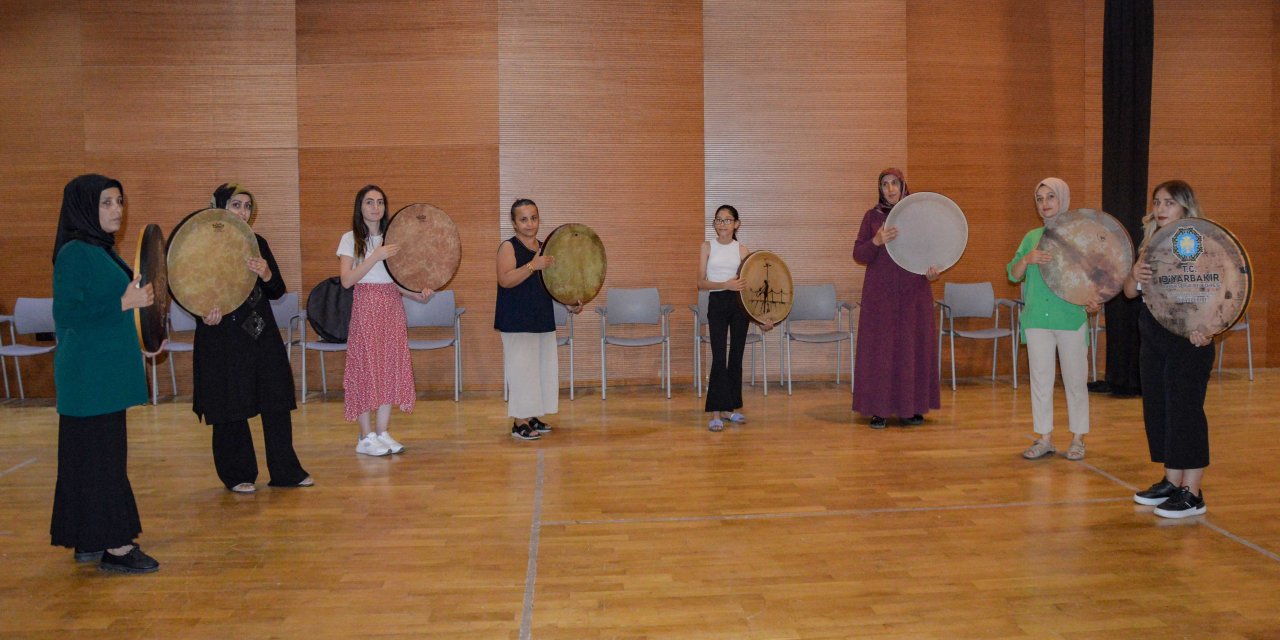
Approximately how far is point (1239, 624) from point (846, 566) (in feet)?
4.16

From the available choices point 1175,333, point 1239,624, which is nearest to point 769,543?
point 1239,624

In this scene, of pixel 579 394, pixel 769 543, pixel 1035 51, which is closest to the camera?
pixel 769 543

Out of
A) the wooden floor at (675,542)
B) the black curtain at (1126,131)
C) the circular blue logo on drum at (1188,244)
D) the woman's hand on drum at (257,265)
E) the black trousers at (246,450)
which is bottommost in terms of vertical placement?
the wooden floor at (675,542)

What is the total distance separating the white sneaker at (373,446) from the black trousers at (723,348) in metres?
2.17

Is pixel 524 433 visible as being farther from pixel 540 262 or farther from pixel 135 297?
pixel 135 297

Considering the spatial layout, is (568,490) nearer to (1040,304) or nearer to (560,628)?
(560,628)

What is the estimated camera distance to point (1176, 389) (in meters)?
4.03

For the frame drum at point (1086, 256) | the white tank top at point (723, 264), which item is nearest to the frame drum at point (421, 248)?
the white tank top at point (723, 264)

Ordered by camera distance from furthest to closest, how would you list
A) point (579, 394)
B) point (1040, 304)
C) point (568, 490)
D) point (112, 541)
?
point (579, 394)
point (1040, 304)
point (568, 490)
point (112, 541)

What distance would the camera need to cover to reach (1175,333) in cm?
396

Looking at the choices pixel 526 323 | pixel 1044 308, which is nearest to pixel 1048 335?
pixel 1044 308

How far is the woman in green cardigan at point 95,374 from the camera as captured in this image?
11.0ft

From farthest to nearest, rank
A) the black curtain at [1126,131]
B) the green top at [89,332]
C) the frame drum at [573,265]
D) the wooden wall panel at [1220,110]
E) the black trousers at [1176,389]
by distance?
the wooden wall panel at [1220,110], the black curtain at [1126,131], the frame drum at [573,265], the black trousers at [1176,389], the green top at [89,332]

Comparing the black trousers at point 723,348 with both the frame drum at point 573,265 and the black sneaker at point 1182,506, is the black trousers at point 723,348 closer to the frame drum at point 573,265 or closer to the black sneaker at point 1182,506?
the frame drum at point 573,265
